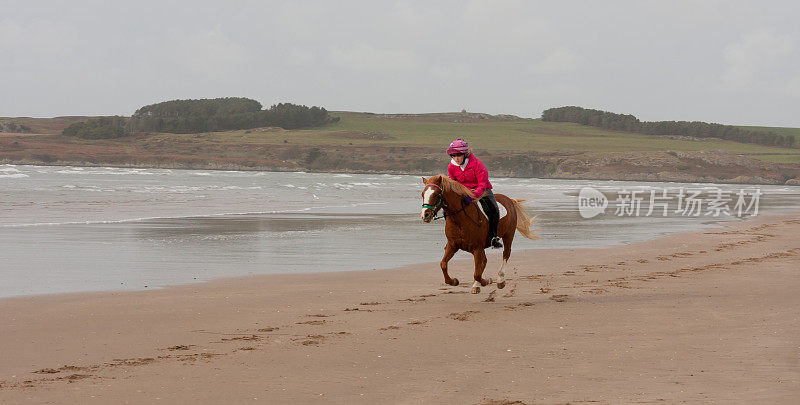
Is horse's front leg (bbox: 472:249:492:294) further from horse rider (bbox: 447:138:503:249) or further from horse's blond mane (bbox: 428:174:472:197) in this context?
Answer: horse's blond mane (bbox: 428:174:472:197)

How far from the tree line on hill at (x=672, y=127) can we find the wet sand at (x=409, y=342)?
14481cm

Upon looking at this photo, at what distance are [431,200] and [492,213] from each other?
1379 millimetres

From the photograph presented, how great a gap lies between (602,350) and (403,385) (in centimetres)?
215

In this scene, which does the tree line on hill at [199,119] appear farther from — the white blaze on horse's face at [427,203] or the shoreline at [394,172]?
the white blaze on horse's face at [427,203]

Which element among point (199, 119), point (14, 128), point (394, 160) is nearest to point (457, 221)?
point (394, 160)

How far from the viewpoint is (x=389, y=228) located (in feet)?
72.6

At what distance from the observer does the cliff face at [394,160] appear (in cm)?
9838

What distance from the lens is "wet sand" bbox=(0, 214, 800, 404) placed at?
6.08m

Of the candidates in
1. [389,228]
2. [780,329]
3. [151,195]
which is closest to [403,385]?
[780,329]

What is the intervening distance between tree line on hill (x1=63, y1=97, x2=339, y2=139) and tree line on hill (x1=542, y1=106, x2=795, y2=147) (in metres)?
48.3

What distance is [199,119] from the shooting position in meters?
144

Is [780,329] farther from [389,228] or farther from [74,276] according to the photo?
[389,228]

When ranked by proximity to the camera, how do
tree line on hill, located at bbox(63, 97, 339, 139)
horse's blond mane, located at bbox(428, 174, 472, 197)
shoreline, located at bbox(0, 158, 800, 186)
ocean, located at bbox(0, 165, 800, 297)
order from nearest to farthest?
horse's blond mane, located at bbox(428, 174, 472, 197) → ocean, located at bbox(0, 165, 800, 297) → shoreline, located at bbox(0, 158, 800, 186) → tree line on hill, located at bbox(63, 97, 339, 139)

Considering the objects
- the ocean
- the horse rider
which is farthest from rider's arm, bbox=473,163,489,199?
the ocean
